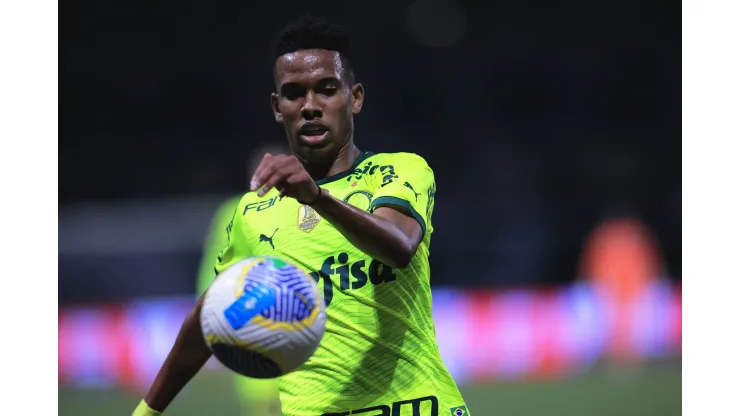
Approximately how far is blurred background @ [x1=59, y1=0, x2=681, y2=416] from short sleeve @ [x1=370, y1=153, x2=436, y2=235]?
740 centimetres

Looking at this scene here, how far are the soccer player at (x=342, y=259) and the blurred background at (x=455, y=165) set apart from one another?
7.19 m

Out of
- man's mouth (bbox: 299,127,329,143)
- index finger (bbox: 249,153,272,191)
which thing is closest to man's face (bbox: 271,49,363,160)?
man's mouth (bbox: 299,127,329,143)

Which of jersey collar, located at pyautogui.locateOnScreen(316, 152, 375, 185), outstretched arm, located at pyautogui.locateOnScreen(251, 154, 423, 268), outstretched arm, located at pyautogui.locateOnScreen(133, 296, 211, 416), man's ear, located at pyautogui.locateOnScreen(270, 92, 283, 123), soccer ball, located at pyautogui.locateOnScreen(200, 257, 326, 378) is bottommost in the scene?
outstretched arm, located at pyautogui.locateOnScreen(133, 296, 211, 416)

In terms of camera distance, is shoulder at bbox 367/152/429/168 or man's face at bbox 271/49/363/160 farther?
man's face at bbox 271/49/363/160

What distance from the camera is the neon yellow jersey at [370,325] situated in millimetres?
3727

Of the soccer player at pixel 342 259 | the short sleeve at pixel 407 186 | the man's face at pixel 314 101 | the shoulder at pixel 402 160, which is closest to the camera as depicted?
the short sleeve at pixel 407 186

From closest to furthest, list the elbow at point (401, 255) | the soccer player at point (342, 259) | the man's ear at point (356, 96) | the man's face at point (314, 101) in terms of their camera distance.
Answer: the elbow at point (401, 255), the soccer player at point (342, 259), the man's face at point (314, 101), the man's ear at point (356, 96)

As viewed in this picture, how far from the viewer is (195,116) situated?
15742 mm

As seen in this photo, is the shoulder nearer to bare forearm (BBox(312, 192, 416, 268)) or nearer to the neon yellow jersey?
the neon yellow jersey

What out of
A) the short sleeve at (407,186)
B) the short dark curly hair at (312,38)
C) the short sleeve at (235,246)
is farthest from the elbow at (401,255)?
the short dark curly hair at (312,38)

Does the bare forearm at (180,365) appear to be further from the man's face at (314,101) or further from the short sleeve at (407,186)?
the short sleeve at (407,186)

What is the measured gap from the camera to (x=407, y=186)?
11.9 feet

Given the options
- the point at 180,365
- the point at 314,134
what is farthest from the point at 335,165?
the point at 180,365

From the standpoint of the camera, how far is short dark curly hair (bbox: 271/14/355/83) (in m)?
4.01
